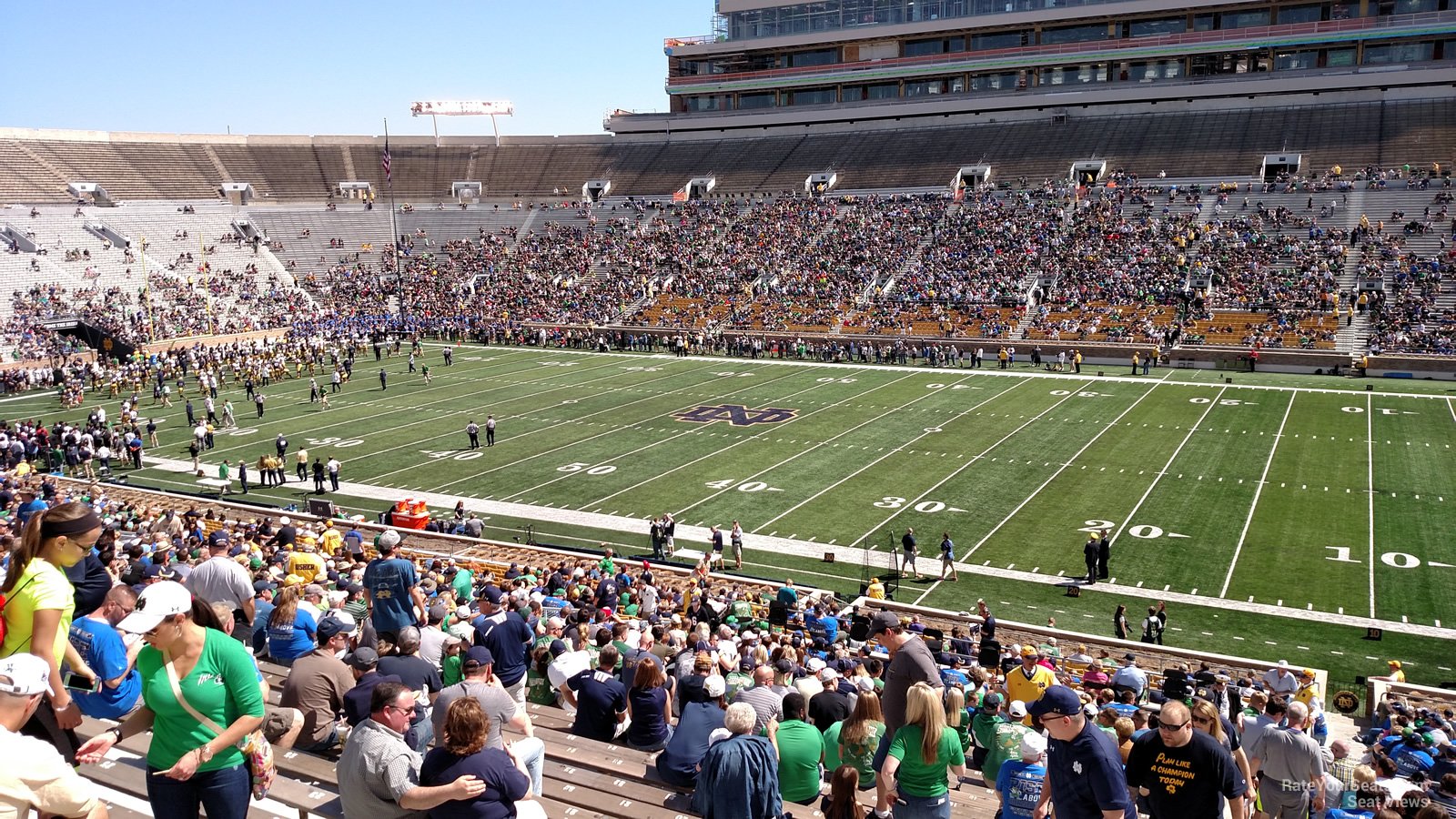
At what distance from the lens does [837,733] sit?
293 inches

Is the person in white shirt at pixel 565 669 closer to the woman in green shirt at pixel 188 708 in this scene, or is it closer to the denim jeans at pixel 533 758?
the denim jeans at pixel 533 758

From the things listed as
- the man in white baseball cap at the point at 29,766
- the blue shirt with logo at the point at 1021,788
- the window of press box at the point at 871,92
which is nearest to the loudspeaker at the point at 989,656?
the blue shirt with logo at the point at 1021,788

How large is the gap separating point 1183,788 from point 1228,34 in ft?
243

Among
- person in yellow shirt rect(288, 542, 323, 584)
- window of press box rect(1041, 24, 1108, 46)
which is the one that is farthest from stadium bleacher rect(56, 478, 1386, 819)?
window of press box rect(1041, 24, 1108, 46)

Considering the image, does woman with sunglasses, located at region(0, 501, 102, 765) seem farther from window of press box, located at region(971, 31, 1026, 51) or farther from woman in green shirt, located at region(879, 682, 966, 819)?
window of press box, located at region(971, 31, 1026, 51)

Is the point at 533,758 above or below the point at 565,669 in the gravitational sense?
above

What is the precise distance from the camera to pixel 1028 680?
34.3 feet

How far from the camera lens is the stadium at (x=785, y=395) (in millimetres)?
8516

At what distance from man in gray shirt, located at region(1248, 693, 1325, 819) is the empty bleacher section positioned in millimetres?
61245

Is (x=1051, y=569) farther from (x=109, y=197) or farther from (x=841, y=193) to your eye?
(x=109, y=197)

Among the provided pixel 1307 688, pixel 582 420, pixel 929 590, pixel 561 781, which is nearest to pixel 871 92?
pixel 582 420

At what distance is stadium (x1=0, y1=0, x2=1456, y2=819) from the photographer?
8.52m

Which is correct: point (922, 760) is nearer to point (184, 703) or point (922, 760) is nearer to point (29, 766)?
point (184, 703)

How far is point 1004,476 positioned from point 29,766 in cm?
2506
